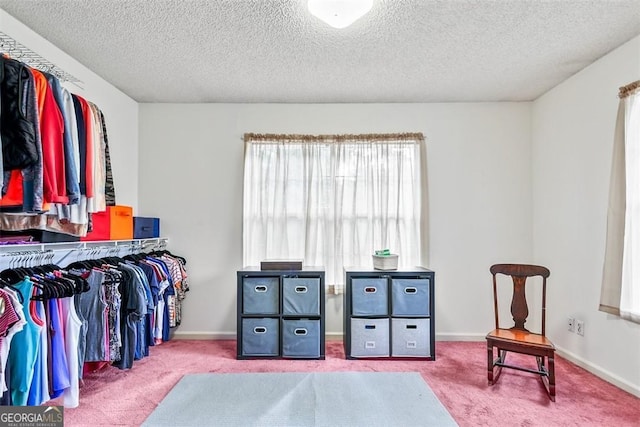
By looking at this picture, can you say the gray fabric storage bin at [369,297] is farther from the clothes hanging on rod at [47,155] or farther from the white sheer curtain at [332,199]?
the clothes hanging on rod at [47,155]

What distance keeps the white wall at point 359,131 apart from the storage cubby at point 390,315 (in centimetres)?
55

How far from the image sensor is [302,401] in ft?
7.97

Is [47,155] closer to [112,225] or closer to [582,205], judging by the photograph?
[112,225]

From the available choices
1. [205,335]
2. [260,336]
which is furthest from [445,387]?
[205,335]

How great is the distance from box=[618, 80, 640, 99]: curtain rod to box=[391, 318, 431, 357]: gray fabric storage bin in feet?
7.62

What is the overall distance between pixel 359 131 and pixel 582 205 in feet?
7.13

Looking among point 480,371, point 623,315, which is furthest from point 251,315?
point 623,315

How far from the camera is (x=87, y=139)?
92.4 inches

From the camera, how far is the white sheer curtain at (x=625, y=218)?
252cm

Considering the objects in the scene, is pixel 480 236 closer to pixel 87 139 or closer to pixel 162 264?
pixel 162 264

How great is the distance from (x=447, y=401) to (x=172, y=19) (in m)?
3.20

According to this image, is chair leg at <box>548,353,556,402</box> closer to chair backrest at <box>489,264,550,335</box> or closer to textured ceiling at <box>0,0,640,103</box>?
chair backrest at <box>489,264,550,335</box>

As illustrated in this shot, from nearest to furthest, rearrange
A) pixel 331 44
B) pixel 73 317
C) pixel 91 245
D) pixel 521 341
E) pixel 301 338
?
pixel 73 317 → pixel 521 341 → pixel 331 44 → pixel 91 245 → pixel 301 338

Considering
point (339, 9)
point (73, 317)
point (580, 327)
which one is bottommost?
point (580, 327)
